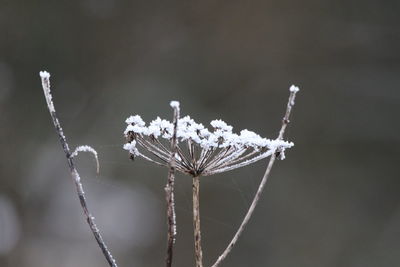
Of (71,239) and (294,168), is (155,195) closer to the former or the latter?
(71,239)

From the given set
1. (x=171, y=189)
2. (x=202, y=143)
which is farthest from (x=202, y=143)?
(x=171, y=189)

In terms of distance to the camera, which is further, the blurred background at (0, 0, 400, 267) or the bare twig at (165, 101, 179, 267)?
the blurred background at (0, 0, 400, 267)

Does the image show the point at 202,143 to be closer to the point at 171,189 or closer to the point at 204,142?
the point at 204,142

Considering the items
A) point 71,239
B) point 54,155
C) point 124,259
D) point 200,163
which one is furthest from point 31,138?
point 200,163

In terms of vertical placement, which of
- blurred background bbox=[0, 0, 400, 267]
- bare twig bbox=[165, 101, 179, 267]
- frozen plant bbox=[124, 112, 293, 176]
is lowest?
bare twig bbox=[165, 101, 179, 267]

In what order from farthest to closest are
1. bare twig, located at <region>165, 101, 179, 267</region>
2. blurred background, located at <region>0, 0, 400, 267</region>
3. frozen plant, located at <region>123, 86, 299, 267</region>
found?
blurred background, located at <region>0, 0, 400, 267</region> → frozen plant, located at <region>123, 86, 299, 267</region> → bare twig, located at <region>165, 101, 179, 267</region>

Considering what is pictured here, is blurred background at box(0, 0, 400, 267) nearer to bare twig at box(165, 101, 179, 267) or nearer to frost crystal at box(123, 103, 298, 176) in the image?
frost crystal at box(123, 103, 298, 176)

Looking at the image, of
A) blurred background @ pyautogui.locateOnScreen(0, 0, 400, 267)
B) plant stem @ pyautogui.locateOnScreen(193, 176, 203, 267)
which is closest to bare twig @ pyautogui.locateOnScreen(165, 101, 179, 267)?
plant stem @ pyautogui.locateOnScreen(193, 176, 203, 267)

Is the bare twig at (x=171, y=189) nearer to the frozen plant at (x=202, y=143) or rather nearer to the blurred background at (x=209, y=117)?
the frozen plant at (x=202, y=143)

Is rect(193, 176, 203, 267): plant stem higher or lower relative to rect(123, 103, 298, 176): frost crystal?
lower
